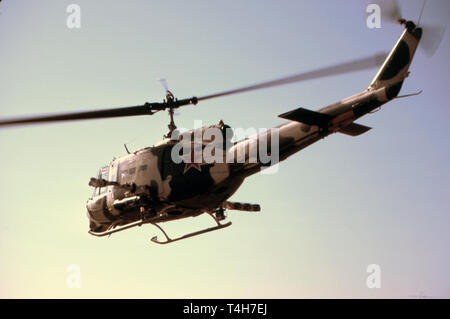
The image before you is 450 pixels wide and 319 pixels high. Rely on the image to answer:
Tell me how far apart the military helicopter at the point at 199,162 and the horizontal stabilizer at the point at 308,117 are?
0.03 m

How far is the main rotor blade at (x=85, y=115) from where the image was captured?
1185 centimetres

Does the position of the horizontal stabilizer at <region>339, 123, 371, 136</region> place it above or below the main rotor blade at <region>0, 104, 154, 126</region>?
below

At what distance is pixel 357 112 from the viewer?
47.6 feet

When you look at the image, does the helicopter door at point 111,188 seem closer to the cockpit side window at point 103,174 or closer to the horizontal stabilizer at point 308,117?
the cockpit side window at point 103,174

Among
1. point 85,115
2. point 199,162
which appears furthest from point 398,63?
point 85,115

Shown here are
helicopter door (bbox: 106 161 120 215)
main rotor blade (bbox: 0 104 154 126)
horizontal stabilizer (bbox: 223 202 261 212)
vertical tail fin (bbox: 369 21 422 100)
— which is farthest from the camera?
horizontal stabilizer (bbox: 223 202 261 212)

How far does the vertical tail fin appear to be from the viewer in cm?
1434

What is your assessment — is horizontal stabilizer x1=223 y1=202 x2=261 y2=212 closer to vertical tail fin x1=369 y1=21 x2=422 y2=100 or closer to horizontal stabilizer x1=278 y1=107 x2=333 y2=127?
horizontal stabilizer x1=278 y1=107 x2=333 y2=127

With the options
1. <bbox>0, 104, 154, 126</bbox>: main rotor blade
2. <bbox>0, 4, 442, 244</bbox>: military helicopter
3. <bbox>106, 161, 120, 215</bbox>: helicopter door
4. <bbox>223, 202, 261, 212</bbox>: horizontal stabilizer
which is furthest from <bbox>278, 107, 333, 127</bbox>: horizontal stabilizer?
<bbox>106, 161, 120, 215</bbox>: helicopter door

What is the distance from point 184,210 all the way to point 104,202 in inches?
117

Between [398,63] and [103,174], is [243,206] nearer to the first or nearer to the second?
[103,174]

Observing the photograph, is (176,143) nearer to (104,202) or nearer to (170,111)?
(170,111)

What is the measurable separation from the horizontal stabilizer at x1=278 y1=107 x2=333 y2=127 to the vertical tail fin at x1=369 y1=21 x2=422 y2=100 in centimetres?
149

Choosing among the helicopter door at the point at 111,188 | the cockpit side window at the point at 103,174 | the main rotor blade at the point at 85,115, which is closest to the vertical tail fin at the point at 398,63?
the main rotor blade at the point at 85,115
